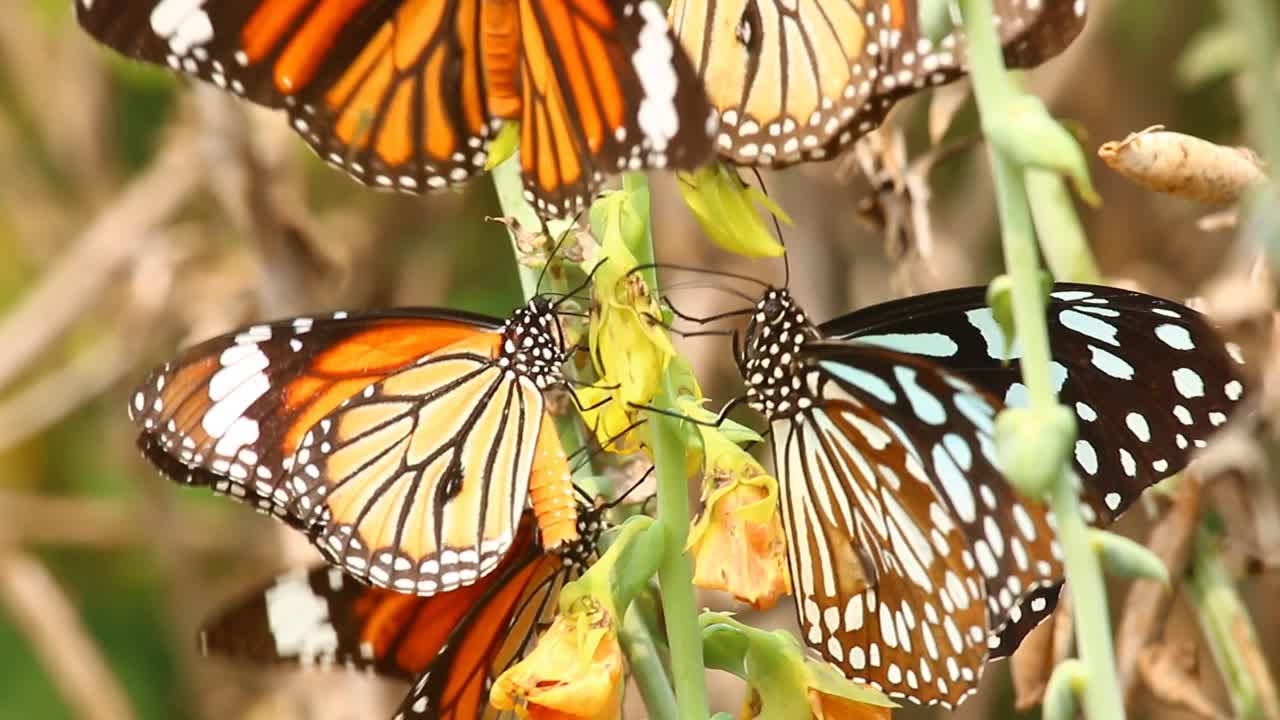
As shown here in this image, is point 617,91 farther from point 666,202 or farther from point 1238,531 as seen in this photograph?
point 666,202

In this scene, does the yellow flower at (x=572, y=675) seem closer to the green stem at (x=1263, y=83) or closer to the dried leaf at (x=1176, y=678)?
the green stem at (x=1263, y=83)

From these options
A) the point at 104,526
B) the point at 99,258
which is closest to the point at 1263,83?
the point at 99,258

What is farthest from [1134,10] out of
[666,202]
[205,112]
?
[205,112]

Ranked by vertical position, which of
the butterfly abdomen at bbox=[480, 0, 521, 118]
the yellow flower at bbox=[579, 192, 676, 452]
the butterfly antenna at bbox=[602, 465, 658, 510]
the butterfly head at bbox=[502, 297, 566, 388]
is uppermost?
the butterfly abdomen at bbox=[480, 0, 521, 118]

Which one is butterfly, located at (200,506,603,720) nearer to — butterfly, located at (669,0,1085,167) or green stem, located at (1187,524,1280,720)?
butterfly, located at (669,0,1085,167)

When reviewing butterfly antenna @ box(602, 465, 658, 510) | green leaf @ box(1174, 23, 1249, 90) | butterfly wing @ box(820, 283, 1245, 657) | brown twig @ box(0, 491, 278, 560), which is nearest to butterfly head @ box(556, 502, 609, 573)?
butterfly antenna @ box(602, 465, 658, 510)

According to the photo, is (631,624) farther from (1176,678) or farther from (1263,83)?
(1176,678)

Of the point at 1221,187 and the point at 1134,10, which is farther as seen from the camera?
the point at 1134,10
